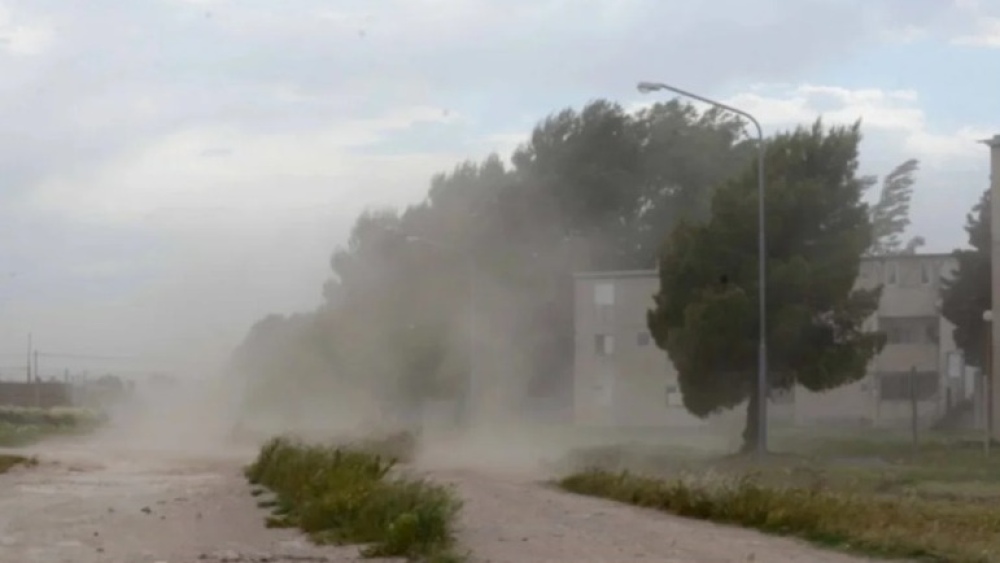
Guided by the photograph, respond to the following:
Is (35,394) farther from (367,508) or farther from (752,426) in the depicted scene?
(367,508)

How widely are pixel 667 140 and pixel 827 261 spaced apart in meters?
Result: 39.6

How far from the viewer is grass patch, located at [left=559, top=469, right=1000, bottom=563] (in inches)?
661

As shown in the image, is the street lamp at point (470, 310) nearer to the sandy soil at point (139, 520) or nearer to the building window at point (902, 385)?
the building window at point (902, 385)

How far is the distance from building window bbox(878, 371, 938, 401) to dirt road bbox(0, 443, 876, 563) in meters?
39.1

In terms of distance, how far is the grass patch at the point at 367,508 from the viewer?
53.8 ft

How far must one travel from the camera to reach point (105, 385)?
4419 inches

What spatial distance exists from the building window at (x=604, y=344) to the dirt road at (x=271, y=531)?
→ 39.6 metres

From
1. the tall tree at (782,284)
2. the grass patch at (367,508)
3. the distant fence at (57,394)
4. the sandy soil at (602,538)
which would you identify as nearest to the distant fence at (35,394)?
the distant fence at (57,394)

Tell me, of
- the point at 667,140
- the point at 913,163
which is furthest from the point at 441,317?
the point at 913,163

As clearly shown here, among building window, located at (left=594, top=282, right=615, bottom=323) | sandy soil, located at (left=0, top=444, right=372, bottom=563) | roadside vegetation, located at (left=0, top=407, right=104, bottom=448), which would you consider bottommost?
roadside vegetation, located at (left=0, top=407, right=104, bottom=448)

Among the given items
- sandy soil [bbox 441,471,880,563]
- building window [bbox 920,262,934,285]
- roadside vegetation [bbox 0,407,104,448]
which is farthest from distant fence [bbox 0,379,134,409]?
sandy soil [bbox 441,471,880,563]

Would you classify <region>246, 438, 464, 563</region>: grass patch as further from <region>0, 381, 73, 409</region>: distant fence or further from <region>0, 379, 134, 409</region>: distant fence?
<region>0, 381, 73, 409</region>: distant fence

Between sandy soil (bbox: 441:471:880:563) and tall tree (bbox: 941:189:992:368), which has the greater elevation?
tall tree (bbox: 941:189:992:368)

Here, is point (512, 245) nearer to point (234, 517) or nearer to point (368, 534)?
point (234, 517)
